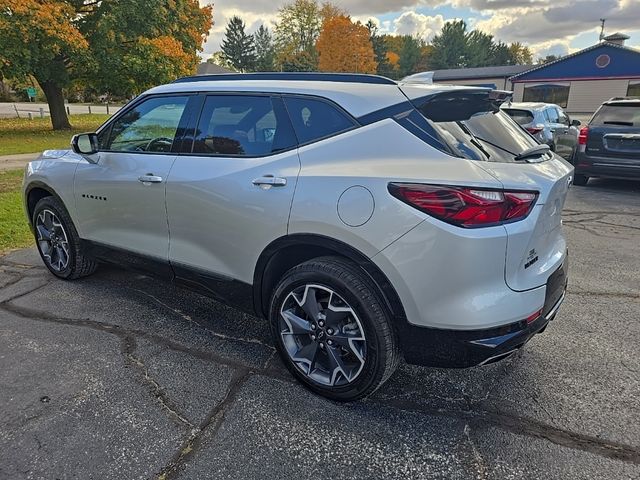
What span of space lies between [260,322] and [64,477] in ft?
5.84

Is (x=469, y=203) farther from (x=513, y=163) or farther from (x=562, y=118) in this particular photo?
(x=562, y=118)

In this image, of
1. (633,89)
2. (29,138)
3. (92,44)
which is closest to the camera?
(29,138)

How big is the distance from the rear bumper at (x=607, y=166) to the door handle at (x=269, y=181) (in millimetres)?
8242

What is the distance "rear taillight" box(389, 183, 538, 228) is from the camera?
215cm

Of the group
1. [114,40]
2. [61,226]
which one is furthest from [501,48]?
[61,226]

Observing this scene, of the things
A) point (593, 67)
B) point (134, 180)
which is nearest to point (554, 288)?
point (134, 180)

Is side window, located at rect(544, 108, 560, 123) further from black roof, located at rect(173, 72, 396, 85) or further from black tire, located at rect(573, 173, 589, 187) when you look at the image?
black roof, located at rect(173, 72, 396, 85)

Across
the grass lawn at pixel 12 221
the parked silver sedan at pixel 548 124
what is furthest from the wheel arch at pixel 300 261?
the parked silver sedan at pixel 548 124

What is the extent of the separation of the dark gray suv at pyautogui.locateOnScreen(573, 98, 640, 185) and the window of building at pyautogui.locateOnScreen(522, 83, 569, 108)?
32028mm

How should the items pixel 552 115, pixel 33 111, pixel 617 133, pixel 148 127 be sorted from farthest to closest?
1. pixel 33 111
2. pixel 552 115
3. pixel 617 133
4. pixel 148 127

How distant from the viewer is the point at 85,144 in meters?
→ 3.89

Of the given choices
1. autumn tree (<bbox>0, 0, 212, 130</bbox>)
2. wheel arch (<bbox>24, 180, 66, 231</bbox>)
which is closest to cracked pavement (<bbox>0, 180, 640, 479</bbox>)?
wheel arch (<bbox>24, 180, 66, 231</bbox>)

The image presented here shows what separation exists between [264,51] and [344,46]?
33.8 metres

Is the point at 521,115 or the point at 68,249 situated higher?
the point at 521,115
